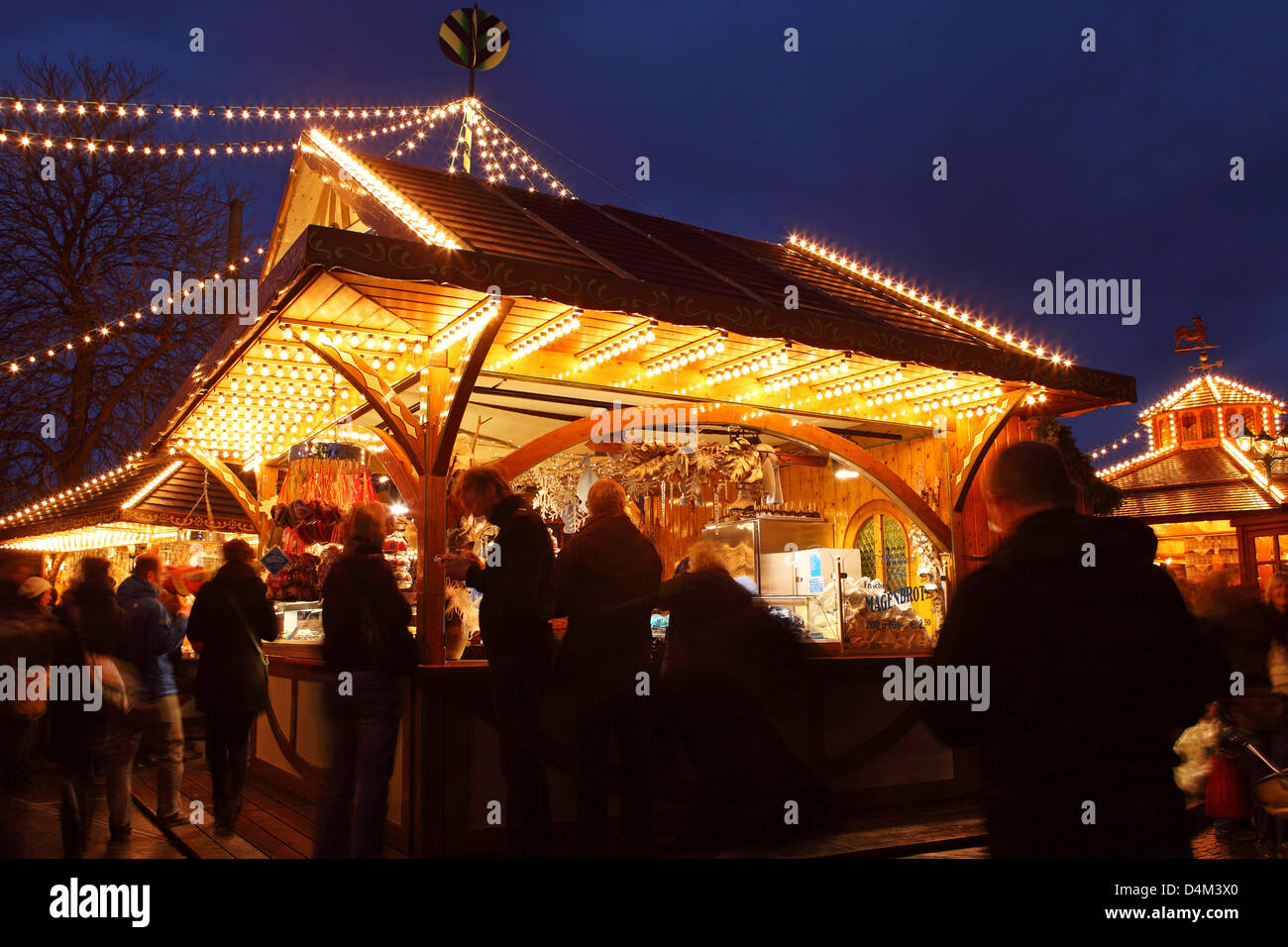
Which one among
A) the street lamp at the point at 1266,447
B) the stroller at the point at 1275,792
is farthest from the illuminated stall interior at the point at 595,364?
the street lamp at the point at 1266,447

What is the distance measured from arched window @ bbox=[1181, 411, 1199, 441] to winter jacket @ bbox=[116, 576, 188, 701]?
27.8 m

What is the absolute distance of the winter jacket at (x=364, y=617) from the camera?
435 cm

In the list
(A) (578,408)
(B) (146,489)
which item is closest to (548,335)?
(A) (578,408)

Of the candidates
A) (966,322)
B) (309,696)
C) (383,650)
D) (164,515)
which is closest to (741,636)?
(383,650)

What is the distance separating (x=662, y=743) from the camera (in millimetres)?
5785

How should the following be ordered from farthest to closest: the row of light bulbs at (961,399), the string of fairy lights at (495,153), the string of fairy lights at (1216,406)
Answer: the string of fairy lights at (1216,406)
the string of fairy lights at (495,153)
the row of light bulbs at (961,399)

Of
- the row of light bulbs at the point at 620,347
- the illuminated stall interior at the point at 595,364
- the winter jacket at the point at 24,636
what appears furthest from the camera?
the row of light bulbs at the point at 620,347

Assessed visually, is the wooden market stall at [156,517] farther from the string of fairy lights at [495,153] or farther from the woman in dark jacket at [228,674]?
the string of fairy lights at [495,153]

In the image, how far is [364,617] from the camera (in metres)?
4.39

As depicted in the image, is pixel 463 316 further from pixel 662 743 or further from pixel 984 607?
pixel 984 607

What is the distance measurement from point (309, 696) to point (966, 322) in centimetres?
711

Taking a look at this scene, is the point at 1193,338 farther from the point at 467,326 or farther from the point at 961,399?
the point at 467,326

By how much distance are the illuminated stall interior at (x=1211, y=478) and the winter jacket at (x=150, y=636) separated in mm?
14725

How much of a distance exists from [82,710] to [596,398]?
14.1 feet
